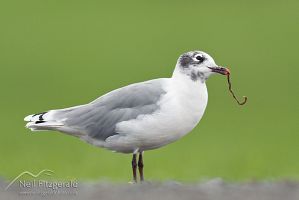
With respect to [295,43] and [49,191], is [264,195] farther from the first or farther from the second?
[295,43]

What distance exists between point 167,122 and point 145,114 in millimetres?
241

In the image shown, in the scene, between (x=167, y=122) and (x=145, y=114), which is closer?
(x=167, y=122)

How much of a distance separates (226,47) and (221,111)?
7.45 meters

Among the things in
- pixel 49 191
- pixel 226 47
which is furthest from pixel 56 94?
pixel 49 191

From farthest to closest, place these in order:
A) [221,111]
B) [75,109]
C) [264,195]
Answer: [221,111] → [75,109] → [264,195]

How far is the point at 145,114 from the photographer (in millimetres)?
10242

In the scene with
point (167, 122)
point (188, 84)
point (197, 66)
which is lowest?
point (167, 122)

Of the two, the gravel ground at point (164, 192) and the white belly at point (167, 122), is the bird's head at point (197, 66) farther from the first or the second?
the gravel ground at point (164, 192)

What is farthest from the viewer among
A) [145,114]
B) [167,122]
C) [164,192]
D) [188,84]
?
[188,84]

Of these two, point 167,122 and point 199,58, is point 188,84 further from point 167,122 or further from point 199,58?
point 167,122

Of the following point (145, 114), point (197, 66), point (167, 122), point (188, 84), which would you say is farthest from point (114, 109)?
point (197, 66)

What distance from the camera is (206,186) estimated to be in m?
8.64

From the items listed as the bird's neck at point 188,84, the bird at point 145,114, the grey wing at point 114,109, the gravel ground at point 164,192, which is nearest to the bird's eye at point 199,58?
the bird at point 145,114

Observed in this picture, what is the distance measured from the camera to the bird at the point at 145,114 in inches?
400
